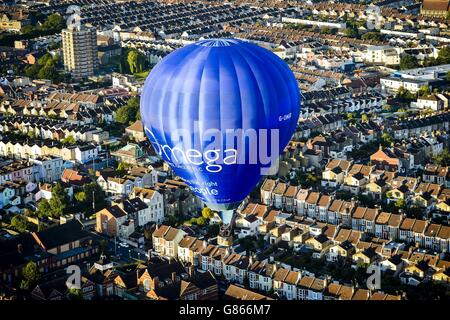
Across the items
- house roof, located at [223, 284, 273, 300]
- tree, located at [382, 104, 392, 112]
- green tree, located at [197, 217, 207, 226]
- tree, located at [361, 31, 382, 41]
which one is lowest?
tree, located at [361, 31, 382, 41]

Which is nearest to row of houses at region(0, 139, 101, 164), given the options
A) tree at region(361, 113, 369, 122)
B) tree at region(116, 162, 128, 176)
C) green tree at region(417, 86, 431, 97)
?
tree at region(116, 162, 128, 176)

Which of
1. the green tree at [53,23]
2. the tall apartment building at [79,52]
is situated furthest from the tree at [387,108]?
the green tree at [53,23]

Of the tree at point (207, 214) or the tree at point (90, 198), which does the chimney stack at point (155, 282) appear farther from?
the tree at point (90, 198)

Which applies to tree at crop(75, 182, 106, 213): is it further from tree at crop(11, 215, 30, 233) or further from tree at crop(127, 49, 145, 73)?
tree at crop(127, 49, 145, 73)

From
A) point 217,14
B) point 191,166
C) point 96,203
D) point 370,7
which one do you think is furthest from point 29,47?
point 191,166

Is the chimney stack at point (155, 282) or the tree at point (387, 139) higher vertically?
the chimney stack at point (155, 282)

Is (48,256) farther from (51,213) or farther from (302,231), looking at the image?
(302,231)
